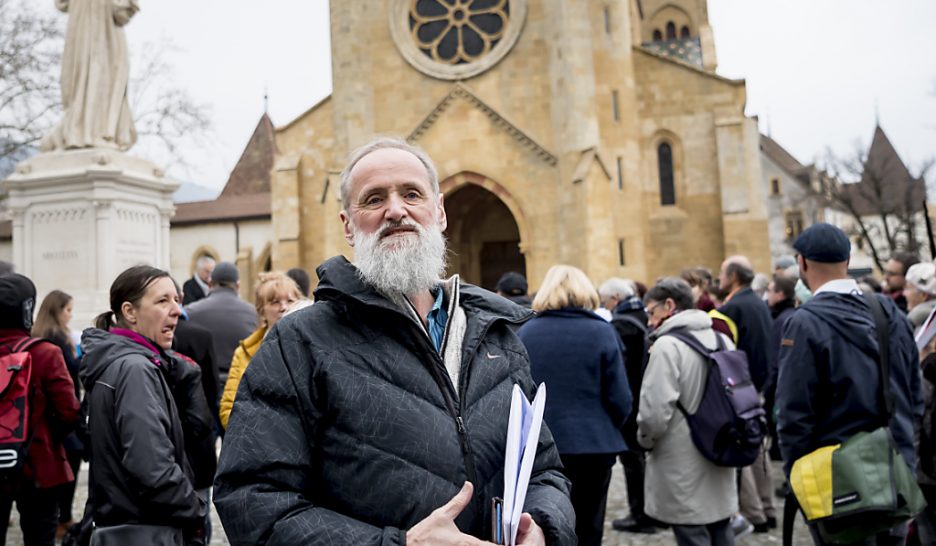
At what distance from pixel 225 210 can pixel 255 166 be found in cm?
607

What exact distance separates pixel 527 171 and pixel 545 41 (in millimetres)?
3867

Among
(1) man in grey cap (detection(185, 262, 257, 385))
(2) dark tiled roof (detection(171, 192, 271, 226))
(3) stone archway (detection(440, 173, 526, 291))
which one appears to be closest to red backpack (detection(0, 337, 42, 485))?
(1) man in grey cap (detection(185, 262, 257, 385))

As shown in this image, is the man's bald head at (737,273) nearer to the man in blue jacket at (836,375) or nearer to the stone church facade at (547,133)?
the man in blue jacket at (836,375)

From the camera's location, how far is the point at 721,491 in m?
4.92

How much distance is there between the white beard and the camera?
2117mm

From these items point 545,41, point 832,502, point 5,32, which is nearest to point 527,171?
point 545,41

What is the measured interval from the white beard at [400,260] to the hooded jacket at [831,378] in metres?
2.54

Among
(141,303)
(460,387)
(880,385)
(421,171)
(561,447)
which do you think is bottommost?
(561,447)

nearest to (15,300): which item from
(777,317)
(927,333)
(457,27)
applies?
(927,333)

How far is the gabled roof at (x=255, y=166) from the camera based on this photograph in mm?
43562

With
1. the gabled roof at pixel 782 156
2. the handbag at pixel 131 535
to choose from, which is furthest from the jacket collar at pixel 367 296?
the gabled roof at pixel 782 156

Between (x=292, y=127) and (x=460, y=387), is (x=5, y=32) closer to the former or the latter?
(x=292, y=127)

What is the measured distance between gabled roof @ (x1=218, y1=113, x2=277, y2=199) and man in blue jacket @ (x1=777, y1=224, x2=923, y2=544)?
41161 millimetres

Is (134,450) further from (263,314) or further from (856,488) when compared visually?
(856,488)
